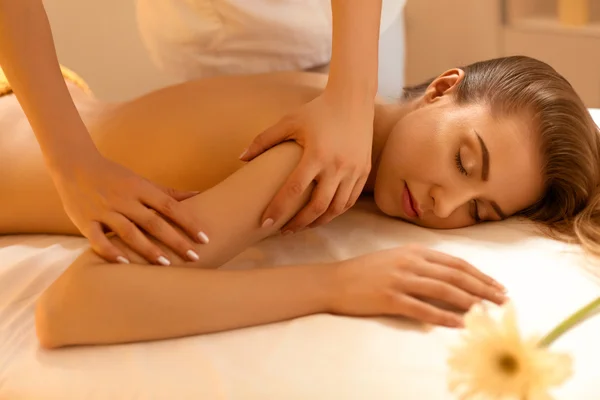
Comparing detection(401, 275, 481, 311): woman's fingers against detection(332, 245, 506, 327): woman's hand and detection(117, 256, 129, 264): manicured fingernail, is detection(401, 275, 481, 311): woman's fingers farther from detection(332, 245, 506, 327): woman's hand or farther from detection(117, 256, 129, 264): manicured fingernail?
detection(117, 256, 129, 264): manicured fingernail

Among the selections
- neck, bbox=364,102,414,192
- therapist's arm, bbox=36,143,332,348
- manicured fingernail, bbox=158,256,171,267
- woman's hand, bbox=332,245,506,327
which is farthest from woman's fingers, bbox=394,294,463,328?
neck, bbox=364,102,414,192

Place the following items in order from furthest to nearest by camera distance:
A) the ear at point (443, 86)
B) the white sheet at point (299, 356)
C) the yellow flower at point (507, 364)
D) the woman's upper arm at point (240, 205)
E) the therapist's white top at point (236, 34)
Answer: the therapist's white top at point (236, 34) < the ear at point (443, 86) < the woman's upper arm at point (240, 205) < the white sheet at point (299, 356) < the yellow flower at point (507, 364)

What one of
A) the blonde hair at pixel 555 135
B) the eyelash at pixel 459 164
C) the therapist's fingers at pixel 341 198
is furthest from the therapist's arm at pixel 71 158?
the blonde hair at pixel 555 135

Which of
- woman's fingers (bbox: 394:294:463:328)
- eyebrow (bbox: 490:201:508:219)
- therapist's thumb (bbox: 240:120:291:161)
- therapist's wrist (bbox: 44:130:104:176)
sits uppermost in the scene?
therapist's wrist (bbox: 44:130:104:176)

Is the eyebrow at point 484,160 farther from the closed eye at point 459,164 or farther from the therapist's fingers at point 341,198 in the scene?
the therapist's fingers at point 341,198

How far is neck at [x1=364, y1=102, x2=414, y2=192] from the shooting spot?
4.16ft

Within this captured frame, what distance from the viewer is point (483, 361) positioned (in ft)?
1.18

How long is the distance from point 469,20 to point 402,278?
154 centimetres

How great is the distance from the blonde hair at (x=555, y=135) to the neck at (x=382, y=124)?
116 millimetres

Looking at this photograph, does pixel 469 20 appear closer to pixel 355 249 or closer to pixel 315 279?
pixel 355 249

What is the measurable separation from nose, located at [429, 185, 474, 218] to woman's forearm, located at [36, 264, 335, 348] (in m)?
0.30

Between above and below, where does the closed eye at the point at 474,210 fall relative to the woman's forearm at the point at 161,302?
below

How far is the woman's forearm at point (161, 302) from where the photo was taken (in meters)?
0.86

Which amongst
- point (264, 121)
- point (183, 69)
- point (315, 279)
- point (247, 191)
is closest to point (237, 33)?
point (183, 69)
